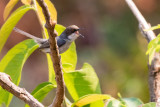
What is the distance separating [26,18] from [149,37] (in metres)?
6.54

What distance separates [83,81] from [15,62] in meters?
0.31

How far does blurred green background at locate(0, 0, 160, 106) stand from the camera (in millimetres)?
5172

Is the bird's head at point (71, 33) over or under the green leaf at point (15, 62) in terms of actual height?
over

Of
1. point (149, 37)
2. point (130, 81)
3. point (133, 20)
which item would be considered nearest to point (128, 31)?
point (133, 20)

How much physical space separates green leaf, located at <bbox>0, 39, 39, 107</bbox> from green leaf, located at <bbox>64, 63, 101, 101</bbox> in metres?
0.20

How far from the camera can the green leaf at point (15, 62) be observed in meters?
1.54

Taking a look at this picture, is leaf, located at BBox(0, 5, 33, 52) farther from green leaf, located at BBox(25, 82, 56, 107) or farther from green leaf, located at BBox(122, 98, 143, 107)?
green leaf, located at BBox(122, 98, 143, 107)

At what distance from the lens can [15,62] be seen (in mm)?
1565

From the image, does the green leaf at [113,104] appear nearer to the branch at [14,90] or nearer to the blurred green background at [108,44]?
the branch at [14,90]

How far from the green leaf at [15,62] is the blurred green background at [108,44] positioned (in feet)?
10.1

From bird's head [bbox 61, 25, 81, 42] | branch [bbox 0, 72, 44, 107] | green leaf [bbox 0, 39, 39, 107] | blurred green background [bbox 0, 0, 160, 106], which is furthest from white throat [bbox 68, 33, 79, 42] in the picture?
blurred green background [bbox 0, 0, 160, 106]

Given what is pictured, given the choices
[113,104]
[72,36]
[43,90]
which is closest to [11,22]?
[43,90]

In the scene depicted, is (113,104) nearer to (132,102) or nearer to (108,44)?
(132,102)

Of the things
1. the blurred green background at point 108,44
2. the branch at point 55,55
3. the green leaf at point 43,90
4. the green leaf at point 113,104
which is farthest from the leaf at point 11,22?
the blurred green background at point 108,44
